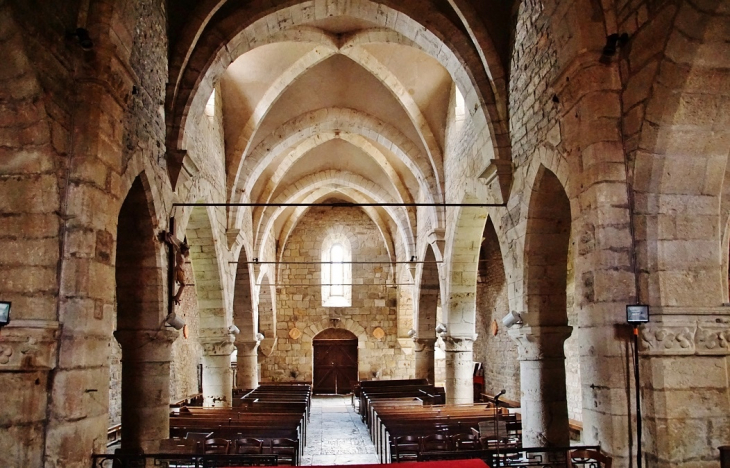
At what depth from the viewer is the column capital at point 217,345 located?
1349 cm

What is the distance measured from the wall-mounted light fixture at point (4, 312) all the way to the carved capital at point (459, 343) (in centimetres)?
1043

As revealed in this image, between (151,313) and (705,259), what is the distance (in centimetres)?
618

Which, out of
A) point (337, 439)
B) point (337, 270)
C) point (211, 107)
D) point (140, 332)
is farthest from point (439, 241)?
point (337, 270)

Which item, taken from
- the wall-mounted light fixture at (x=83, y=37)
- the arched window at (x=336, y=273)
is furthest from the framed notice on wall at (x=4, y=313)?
the arched window at (x=336, y=273)

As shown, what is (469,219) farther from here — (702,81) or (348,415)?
(348,415)

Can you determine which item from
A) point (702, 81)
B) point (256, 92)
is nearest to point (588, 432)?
point (702, 81)

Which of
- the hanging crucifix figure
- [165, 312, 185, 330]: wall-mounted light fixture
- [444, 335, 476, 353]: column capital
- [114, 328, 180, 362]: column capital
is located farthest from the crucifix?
[444, 335, 476, 353]: column capital

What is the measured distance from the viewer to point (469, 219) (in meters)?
12.4

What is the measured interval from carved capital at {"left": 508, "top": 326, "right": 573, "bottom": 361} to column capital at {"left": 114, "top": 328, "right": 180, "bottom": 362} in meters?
4.60

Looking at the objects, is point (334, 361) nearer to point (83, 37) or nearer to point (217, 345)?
point (217, 345)

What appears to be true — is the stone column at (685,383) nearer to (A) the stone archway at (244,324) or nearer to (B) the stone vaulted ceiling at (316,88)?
(B) the stone vaulted ceiling at (316,88)

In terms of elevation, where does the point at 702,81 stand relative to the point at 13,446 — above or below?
above

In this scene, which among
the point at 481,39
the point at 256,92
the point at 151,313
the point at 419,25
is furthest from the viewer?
the point at 256,92

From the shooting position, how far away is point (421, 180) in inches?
579
